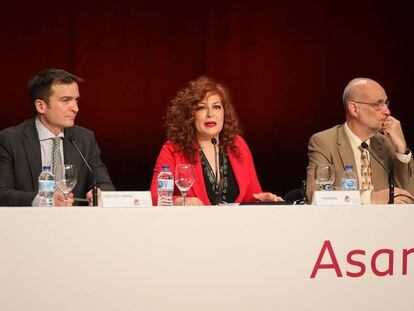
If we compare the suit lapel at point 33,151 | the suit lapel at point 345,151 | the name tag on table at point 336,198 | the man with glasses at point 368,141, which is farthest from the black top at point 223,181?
the name tag on table at point 336,198

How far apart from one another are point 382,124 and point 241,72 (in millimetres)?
1527

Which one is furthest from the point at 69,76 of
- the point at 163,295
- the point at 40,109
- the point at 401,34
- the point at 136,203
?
the point at 401,34

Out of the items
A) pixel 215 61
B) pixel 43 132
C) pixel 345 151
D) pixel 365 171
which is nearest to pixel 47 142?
pixel 43 132

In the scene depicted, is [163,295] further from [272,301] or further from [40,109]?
[40,109]

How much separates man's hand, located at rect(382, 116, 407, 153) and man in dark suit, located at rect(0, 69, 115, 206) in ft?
4.88

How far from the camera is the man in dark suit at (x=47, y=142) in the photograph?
11.2 ft

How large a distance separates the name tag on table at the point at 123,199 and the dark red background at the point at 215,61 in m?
2.54

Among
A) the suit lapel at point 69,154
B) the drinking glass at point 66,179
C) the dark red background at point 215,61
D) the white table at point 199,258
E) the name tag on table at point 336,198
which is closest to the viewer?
the white table at point 199,258

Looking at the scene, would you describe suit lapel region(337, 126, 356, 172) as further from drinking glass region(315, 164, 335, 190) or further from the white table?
the white table

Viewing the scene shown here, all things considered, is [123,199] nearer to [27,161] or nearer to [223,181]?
[27,161]

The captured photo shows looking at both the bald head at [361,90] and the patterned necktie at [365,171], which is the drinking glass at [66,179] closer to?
the patterned necktie at [365,171]

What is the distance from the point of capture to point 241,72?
5.07 meters

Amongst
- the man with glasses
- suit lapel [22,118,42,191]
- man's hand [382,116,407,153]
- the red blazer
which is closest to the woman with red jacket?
the red blazer

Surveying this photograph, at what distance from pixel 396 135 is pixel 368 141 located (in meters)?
0.20
